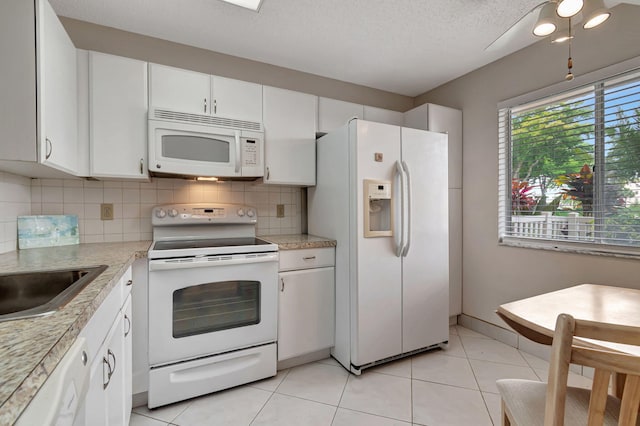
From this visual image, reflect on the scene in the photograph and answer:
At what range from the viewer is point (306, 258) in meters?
2.18

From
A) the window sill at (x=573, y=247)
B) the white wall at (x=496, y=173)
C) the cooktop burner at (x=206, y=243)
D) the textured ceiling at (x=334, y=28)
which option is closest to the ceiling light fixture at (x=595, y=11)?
the textured ceiling at (x=334, y=28)

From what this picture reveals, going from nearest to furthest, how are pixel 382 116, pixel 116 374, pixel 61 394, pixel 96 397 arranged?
1. pixel 61 394
2. pixel 96 397
3. pixel 116 374
4. pixel 382 116

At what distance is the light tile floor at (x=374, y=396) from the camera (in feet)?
5.41

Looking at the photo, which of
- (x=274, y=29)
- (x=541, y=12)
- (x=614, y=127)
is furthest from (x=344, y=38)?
(x=614, y=127)

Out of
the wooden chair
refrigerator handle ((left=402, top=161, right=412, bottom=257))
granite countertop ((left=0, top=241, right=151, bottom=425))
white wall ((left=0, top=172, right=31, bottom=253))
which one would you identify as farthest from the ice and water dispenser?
white wall ((left=0, top=172, right=31, bottom=253))

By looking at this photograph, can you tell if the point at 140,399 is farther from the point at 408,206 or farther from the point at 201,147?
the point at 408,206

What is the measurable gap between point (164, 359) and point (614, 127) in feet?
10.5

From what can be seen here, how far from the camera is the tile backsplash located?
6.58 feet

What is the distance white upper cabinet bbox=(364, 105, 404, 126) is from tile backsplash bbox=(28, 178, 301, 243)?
119cm

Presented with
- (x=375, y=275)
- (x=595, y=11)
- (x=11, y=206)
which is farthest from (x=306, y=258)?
(x=595, y=11)

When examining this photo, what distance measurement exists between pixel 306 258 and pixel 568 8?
6.09 ft

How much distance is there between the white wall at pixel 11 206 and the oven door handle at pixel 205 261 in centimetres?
78

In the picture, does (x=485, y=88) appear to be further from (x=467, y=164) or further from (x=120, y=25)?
(x=120, y=25)

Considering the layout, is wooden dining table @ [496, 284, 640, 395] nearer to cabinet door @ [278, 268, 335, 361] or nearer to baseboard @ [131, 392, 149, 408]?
cabinet door @ [278, 268, 335, 361]
